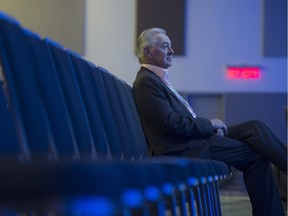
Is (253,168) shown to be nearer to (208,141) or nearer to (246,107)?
(208,141)

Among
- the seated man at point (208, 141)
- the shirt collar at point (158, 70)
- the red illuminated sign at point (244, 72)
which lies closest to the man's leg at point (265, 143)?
the seated man at point (208, 141)

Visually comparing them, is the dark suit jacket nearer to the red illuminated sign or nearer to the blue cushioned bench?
the blue cushioned bench

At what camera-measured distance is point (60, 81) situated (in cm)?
155

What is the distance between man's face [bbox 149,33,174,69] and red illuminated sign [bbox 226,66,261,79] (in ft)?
21.2

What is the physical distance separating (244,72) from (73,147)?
854 centimetres

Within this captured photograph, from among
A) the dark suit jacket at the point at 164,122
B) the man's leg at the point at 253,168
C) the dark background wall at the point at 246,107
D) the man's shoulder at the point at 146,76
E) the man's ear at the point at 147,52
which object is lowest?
the dark background wall at the point at 246,107

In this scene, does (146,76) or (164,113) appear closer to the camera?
(164,113)

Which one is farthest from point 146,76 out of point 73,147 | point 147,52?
point 73,147

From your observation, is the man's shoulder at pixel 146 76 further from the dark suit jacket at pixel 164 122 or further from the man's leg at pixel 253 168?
the man's leg at pixel 253 168

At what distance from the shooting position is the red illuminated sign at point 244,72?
381 inches

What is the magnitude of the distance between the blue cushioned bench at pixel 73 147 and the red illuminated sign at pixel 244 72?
23.1 ft

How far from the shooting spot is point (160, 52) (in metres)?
3.39

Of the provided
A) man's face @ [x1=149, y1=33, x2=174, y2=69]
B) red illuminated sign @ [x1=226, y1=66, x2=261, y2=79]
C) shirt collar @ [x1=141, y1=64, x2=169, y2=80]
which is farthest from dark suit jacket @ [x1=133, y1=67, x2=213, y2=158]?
red illuminated sign @ [x1=226, y1=66, x2=261, y2=79]

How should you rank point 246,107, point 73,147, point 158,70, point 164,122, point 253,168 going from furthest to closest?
point 246,107
point 158,70
point 253,168
point 164,122
point 73,147
